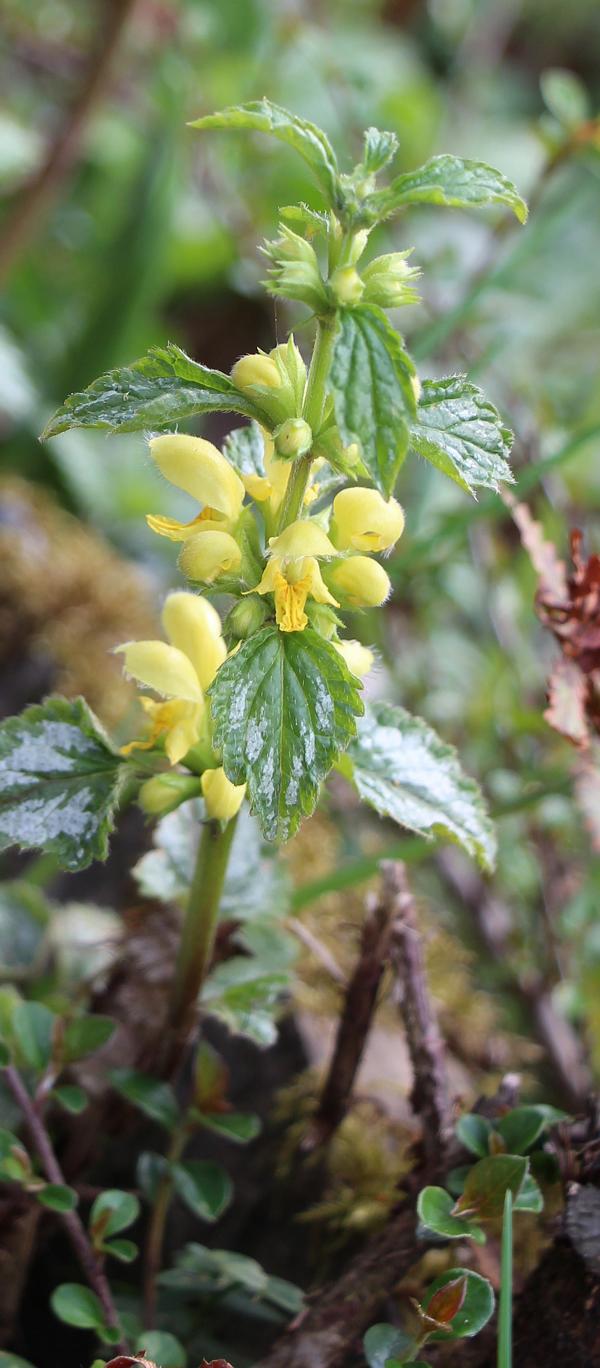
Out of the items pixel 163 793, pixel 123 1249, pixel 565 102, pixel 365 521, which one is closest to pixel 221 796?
pixel 163 793

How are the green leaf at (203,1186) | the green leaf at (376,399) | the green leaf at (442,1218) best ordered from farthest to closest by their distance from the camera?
1. the green leaf at (203,1186)
2. the green leaf at (442,1218)
3. the green leaf at (376,399)

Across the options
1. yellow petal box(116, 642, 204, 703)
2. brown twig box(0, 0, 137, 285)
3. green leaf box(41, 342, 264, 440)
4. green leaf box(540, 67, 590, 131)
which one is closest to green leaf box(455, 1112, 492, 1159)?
yellow petal box(116, 642, 204, 703)

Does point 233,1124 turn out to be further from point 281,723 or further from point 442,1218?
point 281,723

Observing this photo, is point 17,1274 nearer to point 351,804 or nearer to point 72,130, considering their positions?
point 351,804

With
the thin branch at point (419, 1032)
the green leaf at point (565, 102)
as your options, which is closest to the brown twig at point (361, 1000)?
the thin branch at point (419, 1032)

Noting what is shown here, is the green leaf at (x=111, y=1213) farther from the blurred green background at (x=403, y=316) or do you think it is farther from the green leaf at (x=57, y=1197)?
the blurred green background at (x=403, y=316)

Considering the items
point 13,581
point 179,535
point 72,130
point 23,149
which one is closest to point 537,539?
point 179,535
